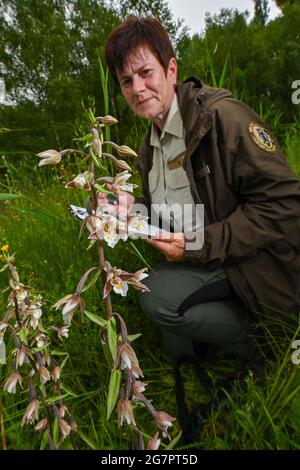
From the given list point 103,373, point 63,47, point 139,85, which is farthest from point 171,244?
point 63,47

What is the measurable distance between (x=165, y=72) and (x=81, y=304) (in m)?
1.26

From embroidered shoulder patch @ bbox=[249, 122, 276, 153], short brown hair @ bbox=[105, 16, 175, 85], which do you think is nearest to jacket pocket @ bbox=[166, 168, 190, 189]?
embroidered shoulder patch @ bbox=[249, 122, 276, 153]

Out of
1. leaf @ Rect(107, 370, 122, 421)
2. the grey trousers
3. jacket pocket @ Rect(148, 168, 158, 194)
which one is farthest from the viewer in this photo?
jacket pocket @ Rect(148, 168, 158, 194)

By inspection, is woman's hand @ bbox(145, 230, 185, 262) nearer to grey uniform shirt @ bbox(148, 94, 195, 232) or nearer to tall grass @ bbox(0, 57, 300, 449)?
grey uniform shirt @ bbox(148, 94, 195, 232)

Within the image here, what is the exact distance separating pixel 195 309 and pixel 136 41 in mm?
1181

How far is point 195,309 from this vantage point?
6.04ft

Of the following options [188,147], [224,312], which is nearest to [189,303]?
[224,312]

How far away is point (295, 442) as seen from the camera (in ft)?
4.25

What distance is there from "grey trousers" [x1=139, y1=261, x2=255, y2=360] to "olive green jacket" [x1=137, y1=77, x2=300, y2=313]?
113 mm

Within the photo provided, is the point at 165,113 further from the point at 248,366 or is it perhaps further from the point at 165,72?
the point at 248,366

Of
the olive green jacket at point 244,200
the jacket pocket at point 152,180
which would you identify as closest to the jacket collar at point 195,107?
the olive green jacket at point 244,200

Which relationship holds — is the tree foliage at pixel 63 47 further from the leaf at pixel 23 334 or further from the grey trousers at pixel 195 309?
the leaf at pixel 23 334

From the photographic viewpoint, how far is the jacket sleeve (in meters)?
1.63

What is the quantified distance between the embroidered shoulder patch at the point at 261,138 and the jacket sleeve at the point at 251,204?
0.01 m
